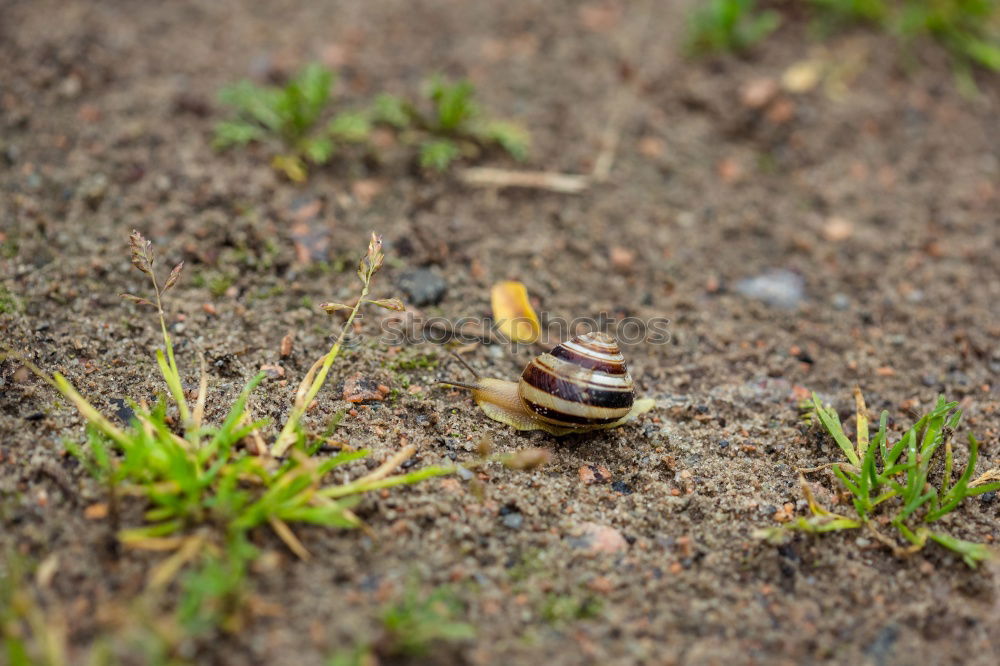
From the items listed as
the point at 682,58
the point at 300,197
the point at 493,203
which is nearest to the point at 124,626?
the point at 300,197

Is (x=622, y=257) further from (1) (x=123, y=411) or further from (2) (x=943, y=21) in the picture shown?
(2) (x=943, y=21)

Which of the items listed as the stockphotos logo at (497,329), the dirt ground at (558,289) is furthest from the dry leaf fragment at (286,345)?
the stockphotos logo at (497,329)

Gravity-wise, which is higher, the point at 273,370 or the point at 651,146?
the point at 651,146

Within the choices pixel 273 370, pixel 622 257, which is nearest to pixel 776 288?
pixel 622 257

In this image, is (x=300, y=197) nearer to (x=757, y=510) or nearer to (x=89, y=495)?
(x=89, y=495)

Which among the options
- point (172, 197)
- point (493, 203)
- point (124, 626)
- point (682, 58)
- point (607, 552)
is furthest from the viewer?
point (682, 58)

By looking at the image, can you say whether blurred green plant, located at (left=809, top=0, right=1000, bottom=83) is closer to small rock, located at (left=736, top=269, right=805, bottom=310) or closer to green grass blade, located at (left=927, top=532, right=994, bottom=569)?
small rock, located at (left=736, top=269, right=805, bottom=310)

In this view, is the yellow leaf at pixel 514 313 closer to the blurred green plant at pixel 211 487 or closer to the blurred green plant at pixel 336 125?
the blurred green plant at pixel 336 125

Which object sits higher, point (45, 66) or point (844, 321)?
point (45, 66)
